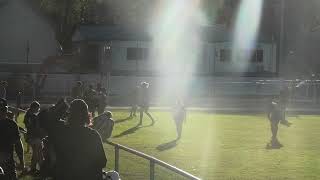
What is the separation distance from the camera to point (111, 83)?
46.4 meters

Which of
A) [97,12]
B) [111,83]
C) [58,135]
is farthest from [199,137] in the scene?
[97,12]

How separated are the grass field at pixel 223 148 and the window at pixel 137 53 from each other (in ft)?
89.8

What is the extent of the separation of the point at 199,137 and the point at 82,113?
14872mm

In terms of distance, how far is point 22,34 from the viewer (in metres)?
60.5

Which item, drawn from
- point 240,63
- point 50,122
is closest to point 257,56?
point 240,63

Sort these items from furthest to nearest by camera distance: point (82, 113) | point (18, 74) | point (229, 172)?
point (18, 74), point (229, 172), point (82, 113)

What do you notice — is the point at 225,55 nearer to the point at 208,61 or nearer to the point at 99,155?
the point at 208,61

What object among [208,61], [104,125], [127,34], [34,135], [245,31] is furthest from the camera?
[245,31]

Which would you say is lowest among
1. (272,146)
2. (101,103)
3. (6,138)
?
(272,146)

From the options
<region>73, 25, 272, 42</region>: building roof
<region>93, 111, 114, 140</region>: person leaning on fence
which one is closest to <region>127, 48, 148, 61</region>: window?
<region>73, 25, 272, 42</region>: building roof

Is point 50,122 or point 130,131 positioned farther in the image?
point 130,131

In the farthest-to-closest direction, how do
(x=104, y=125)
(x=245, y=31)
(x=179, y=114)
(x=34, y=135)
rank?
(x=245, y=31) < (x=179, y=114) < (x=34, y=135) < (x=104, y=125)

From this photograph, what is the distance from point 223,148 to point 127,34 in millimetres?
40606

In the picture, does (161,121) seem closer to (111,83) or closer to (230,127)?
(230,127)
